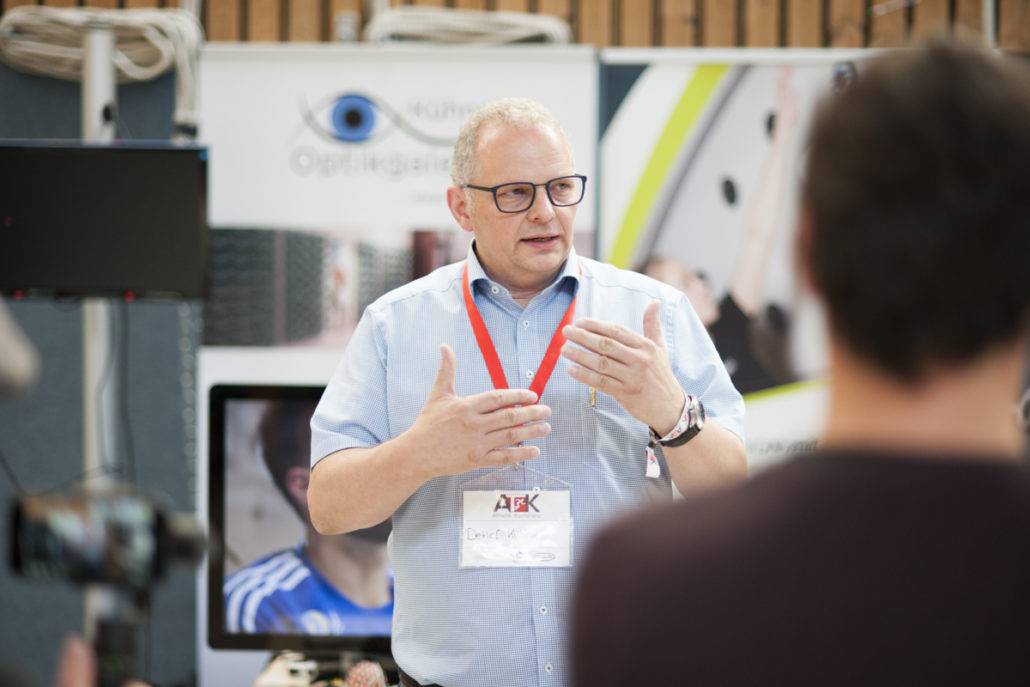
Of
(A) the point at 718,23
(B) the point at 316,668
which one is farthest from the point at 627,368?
(A) the point at 718,23

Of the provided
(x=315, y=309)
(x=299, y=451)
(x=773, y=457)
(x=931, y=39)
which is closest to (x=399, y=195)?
(x=315, y=309)

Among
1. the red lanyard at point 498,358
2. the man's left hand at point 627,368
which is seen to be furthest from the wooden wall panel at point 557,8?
the man's left hand at point 627,368

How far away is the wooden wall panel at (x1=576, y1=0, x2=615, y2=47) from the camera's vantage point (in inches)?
157

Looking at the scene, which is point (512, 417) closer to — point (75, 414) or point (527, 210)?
point (527, 210)

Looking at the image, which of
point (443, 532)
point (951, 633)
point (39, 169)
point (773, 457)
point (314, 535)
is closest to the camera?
point (951, 633)

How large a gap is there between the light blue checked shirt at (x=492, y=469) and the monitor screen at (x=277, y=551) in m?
0.71

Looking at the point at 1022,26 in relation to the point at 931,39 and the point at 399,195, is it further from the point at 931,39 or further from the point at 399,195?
the point at 931,39

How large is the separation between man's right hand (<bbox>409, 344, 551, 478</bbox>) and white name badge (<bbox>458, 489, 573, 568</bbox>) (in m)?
0.18

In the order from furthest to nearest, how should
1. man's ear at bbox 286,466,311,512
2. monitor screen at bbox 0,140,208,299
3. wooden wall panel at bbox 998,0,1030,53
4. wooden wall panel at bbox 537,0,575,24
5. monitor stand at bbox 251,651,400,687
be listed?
wooden wall panel at bbox 537,0,575,24 → wooden wall panel at bbox 998,0,1030,53 → monitor screen at bbox 0,140,208,299 → man's ear at bbox 286,466,311,512 → monitor stand at bbox 251,651,400,687

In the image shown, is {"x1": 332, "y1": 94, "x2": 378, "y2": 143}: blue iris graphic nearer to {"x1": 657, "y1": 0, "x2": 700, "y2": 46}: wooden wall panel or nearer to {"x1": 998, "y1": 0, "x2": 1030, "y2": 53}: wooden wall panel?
{"x1": 657, "y1": 0, "x2": 700, "y2": 46}: wooden wall panel

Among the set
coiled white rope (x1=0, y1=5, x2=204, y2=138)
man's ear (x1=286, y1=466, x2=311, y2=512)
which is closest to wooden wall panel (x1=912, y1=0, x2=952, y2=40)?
coiled white rope (x1=0, y1=5, x2=204, y2=138)

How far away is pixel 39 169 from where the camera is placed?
287 centimetres

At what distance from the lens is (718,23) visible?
159 inches

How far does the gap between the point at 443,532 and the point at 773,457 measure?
73.7 inches
